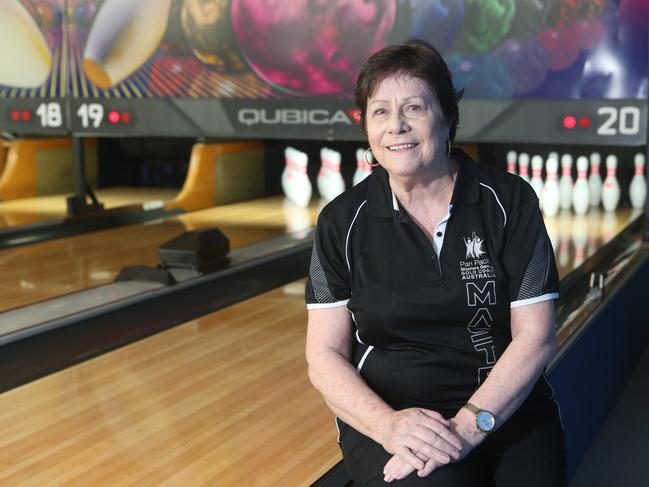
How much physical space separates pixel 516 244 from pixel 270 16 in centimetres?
255

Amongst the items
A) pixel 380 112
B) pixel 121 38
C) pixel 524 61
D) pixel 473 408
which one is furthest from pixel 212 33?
pixel 473 408

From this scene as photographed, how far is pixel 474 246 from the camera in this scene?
4.75ft

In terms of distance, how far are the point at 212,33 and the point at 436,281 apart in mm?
2705

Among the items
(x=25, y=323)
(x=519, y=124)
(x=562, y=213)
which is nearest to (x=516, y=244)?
(x=25, y=323)

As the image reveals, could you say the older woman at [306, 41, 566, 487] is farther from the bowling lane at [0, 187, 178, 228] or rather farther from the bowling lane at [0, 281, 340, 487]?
the bowling lane at [0, 187, 178, 228]

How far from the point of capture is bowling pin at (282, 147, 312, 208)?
5137mm

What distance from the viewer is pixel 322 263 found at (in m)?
1.49

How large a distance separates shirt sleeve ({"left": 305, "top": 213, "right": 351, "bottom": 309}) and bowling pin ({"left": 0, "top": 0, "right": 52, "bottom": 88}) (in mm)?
3078

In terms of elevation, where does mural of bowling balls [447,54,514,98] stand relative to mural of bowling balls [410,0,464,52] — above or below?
below

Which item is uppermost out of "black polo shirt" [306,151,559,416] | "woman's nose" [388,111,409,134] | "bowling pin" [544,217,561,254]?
"woman's nose" [388,111,409,134]

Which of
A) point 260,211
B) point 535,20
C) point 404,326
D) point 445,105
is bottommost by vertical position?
point 260,211

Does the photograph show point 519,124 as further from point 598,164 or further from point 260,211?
point 260,211

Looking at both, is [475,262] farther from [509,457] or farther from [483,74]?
[483,74]

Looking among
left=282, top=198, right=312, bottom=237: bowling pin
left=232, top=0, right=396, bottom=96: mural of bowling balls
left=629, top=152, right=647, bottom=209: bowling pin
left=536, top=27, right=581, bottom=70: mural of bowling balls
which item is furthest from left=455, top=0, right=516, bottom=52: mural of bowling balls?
left=629, top=152, right=647, bottom=209: bowling pin
